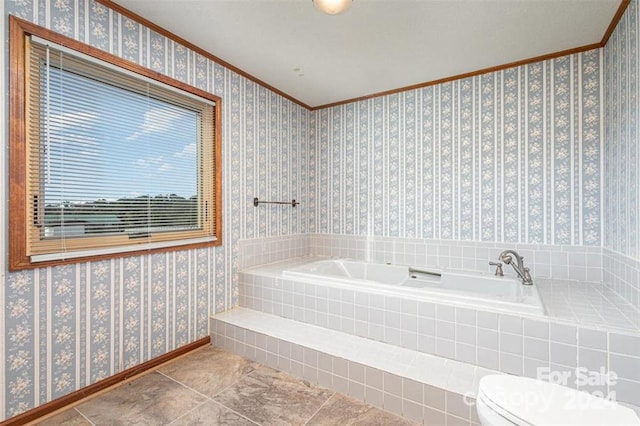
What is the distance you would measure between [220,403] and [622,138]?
303 cm

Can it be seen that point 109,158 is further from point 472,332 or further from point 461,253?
point 461,253

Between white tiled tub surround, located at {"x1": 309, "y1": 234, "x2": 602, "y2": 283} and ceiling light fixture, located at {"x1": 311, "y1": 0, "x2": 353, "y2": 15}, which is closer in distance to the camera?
ceiling light fixture, located at {"x1": 311, "y1": 0, "x2": 353, "y2": 15}

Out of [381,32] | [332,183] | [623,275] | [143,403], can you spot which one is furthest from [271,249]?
[623,275]

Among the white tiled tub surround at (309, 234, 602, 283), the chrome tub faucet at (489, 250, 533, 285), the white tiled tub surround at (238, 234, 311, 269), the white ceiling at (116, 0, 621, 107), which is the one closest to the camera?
the white ceiling at (116, 0, 621, 107)

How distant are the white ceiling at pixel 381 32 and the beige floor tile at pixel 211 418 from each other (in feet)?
7.99

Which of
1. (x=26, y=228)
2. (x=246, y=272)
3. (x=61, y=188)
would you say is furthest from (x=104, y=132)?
(x=246, y=272)

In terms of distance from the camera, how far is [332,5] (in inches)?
71.1

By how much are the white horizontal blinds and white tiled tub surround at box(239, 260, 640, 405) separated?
1.09m

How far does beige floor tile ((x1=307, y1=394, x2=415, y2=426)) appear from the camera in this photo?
1.59m

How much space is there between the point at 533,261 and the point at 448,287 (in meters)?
0.72

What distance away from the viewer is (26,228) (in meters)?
1.55

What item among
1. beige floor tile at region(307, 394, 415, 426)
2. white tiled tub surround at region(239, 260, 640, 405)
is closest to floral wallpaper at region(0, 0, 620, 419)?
white tiled tub surround at region(239, 260, 640, 405)

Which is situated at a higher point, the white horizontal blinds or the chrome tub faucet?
the white horizontal blinds

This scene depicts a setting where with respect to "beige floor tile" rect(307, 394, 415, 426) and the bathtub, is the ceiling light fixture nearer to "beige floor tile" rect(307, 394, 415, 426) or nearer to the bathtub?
the bathtub
